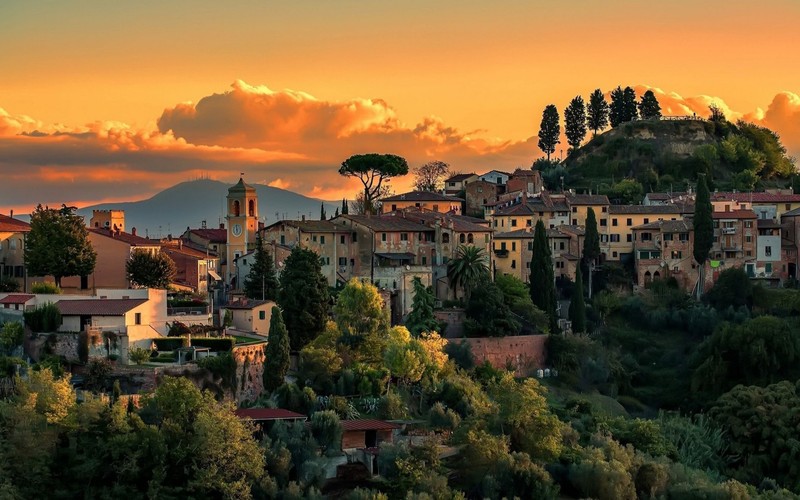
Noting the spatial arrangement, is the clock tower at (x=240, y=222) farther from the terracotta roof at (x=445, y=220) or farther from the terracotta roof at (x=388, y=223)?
the terracotta roof at (x=445, y=220)

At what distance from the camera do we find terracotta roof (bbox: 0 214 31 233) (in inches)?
2459

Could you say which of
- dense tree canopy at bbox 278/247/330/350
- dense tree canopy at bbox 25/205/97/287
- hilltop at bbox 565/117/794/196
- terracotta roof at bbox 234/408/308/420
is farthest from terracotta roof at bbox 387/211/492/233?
terracotta roof at bbox 234/408/308/420

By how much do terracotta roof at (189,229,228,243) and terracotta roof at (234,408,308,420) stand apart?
3058 cm

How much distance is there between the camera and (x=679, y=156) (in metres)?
108


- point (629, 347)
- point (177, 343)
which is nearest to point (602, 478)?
point (177, 343)

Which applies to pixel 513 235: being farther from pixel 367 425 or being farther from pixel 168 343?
pixel 367 425

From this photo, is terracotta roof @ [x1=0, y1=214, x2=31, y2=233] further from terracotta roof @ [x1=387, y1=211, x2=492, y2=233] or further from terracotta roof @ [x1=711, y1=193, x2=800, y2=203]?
terracotta roof @ [x1=711, y1=193, x2=800, y2=203]

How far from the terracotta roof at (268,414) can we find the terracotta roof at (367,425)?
1.55 meters

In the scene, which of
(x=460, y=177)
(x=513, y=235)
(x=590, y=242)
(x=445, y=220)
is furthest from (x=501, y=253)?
(x=460, y=177)

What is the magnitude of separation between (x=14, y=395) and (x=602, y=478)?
19.1 m

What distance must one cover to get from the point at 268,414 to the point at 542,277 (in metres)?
27.3

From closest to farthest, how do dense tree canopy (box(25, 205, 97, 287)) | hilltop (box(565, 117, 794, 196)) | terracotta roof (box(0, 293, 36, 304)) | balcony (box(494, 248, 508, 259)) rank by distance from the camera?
terracotta roof (box(0, 293, 36, 304)) < dense tree canopy (box(25, 205, 97, 287)) < balcony (box(494, 248, 508, 259)) < hilltop (box(565, 117, 794, 196))

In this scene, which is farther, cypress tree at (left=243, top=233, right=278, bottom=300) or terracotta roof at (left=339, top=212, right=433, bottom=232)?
terracotta roof at (left=339, top=212, right=433, bottom=232)

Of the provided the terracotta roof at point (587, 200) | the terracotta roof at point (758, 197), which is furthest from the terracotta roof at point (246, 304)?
the terracotta roof at point (758, 197)
